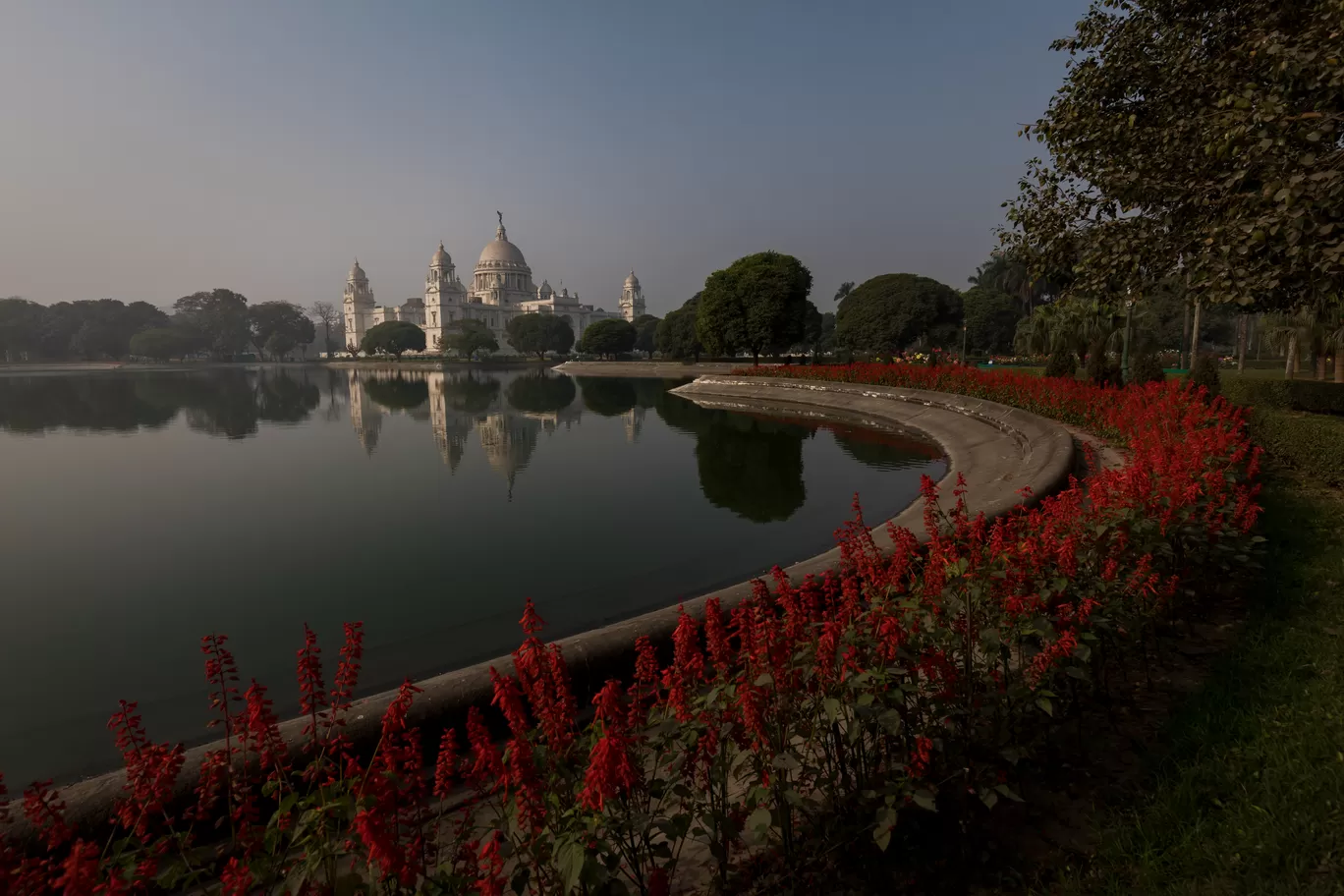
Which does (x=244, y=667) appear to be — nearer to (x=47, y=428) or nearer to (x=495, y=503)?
(x=495, y=503)

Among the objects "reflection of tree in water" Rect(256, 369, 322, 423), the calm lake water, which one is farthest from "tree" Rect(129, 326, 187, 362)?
the calm lake water

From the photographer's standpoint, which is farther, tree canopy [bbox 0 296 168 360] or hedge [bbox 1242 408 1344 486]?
tree canopy [bbox 0 296 168 360]

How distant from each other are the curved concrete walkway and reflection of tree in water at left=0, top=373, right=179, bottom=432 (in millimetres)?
22715

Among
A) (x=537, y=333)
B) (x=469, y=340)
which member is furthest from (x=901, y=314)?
(x=469, y=340)

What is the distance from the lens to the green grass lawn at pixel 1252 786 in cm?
237

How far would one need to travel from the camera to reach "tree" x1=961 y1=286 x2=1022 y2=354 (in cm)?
5972

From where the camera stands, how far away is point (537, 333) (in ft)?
306

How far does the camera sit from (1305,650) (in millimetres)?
3816

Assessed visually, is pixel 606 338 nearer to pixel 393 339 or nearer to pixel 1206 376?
pixel 393 339

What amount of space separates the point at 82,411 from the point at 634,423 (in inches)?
954

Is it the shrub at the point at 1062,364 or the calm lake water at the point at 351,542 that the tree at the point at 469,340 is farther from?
the shrub at the point at 1062,364

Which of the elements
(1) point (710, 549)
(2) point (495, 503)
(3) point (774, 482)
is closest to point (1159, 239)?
(1) point (710, 549)

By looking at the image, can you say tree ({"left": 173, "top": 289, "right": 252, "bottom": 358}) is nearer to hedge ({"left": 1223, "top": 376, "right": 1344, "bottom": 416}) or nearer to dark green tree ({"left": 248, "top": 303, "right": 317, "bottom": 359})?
dark green tree ({"left": 248, "top": 303, "right": 317, "bottom": 359})

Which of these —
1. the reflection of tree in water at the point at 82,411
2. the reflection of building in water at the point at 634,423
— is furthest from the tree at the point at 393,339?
the reflection of building in water at the point at 634,423
